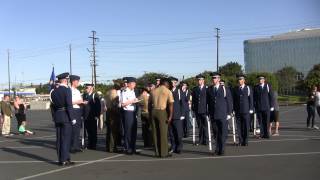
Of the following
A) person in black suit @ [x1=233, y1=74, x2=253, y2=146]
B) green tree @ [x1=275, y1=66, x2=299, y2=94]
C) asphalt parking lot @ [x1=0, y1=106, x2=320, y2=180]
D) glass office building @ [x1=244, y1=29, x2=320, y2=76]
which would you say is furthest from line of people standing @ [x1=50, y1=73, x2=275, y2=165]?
glass office building @ [x1=244, y1=29, x2=320, y2=76]

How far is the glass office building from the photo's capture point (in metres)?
150

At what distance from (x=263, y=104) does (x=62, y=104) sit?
23.1ft

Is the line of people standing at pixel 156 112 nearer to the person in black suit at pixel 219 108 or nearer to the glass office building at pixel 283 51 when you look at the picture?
the person in black suit at pixel 219 108

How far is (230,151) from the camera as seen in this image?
1302cm

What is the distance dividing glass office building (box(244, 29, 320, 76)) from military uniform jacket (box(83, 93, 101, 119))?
456 feet

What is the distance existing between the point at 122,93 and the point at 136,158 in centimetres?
198

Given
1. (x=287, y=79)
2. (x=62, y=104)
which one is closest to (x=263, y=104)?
(x=62, y=104)

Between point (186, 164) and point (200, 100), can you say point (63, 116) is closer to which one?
point (186, 164)

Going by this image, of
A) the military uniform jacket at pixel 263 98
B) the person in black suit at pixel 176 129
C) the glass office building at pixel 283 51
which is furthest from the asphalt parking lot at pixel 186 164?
the glass office building at pixel 283 51

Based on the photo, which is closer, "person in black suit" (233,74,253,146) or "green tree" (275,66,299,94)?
"person in black suit" (233,74,253,146)

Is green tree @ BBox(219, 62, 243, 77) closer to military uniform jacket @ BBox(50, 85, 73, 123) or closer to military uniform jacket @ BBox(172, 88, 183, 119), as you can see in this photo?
military uniform jacket @ BBox(172, 88, 183, 119)

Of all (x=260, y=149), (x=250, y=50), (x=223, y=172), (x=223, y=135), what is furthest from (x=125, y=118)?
(x=250, y=50)

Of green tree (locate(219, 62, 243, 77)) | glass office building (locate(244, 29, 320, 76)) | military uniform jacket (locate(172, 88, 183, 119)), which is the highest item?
glass office building (locate(244, 29, 320, 76))

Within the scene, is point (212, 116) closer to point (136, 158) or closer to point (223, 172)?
point (136, 158)
